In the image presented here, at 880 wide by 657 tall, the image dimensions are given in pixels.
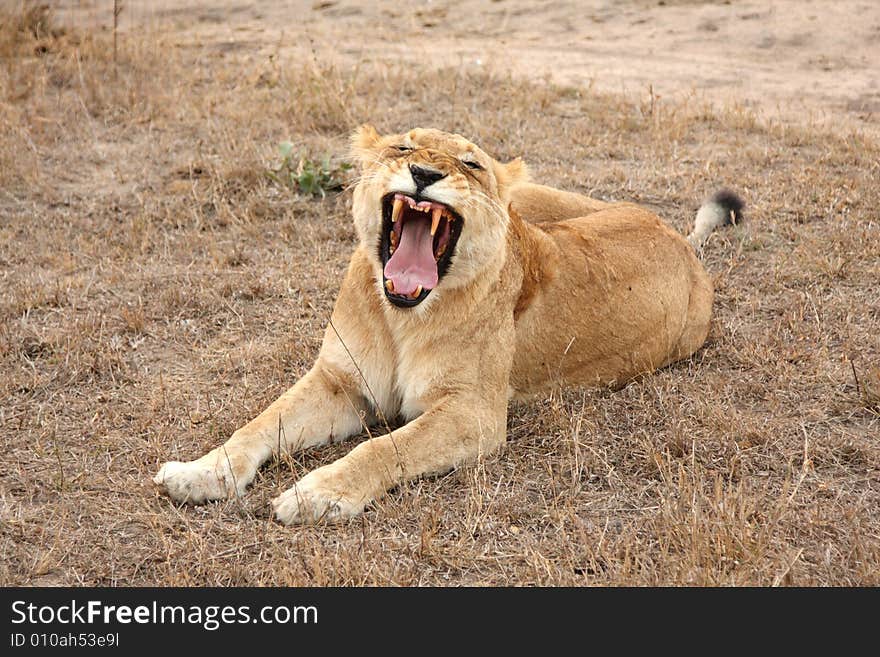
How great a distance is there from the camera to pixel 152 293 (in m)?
5.53

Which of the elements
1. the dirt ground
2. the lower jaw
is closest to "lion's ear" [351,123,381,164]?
the lower jaw

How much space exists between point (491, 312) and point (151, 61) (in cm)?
619

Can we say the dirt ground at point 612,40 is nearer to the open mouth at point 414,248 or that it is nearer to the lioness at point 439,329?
the lioness at point 439,329

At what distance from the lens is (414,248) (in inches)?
152

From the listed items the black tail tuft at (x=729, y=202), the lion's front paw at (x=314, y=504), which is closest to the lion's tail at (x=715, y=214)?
the black tail tuft at (x=729, y=202)

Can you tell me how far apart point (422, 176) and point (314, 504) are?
3.82 feet

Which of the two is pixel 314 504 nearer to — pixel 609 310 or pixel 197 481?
pixel 197 481

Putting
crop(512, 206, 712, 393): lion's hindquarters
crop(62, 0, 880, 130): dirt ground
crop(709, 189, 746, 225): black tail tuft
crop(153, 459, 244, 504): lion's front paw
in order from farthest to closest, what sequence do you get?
1. crop(62, 0, 880, 130): dirt ground
2. crop(709, 189, 746, 225): black tail tuft
3. crop(512, 206, 712, 393): lion's hindquarters
4. crop(153, 459, 244, 504): lion's front paw

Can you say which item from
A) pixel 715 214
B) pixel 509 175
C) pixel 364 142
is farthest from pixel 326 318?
pixel 715 214

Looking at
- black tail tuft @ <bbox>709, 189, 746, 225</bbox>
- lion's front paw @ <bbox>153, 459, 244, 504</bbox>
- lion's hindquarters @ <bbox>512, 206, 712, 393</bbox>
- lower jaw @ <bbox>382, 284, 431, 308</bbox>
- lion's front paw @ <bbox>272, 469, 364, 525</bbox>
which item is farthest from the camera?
black tail tuft @ <bbox>709, 189, 746, 225</bbox>

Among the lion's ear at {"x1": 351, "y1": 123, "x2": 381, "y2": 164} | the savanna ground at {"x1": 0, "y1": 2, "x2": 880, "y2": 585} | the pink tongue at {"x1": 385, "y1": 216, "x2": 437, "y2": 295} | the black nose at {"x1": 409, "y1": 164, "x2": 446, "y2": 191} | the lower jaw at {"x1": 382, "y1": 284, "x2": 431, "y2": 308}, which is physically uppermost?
the lion's ear at {"x1": 351, "y1": 123, "x2": 381, "y2": 164}

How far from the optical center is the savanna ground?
3.37 meters

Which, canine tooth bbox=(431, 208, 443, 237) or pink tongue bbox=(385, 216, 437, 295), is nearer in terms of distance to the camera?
canine tooth bbox=(431, 208, 443, 237)

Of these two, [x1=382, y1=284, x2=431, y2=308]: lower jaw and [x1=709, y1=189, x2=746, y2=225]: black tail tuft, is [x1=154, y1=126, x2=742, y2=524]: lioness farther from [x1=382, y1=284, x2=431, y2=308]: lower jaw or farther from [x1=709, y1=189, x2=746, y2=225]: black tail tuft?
[x1=709, y1=189, x2=746, y2=225]: black tail tuft
